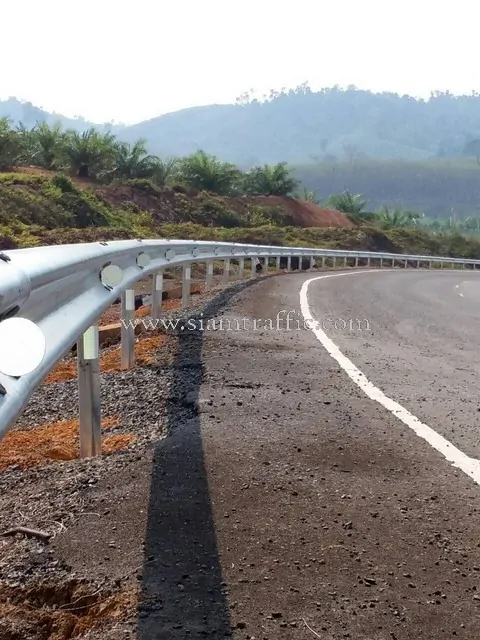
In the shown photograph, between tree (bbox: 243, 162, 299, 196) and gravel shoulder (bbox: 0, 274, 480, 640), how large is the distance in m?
58.0

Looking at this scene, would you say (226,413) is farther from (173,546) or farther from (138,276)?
(138,276)

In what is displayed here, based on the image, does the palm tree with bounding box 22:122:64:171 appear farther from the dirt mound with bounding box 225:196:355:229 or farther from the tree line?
the dirt mound with bounding box 225:196:355:229

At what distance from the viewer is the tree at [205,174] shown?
5712 cm

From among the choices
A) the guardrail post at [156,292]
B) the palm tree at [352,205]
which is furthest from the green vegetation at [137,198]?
the guardrail post at [156,292]

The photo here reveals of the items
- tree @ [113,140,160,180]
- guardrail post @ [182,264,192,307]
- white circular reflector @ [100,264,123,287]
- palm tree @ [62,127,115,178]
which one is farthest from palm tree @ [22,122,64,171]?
white circular reflector @ [100,264,123,287]

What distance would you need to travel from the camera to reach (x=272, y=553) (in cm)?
312

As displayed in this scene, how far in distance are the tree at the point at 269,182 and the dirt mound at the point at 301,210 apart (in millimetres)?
1061

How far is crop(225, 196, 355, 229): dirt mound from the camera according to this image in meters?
57.3

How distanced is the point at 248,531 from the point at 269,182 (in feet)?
199

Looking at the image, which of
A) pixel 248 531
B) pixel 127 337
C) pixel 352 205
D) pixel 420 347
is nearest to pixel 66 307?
pixel 248 531

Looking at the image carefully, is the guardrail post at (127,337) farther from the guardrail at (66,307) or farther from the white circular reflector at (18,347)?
the white circular reflector at (18,347)

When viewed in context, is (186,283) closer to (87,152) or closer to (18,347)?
(18,347)

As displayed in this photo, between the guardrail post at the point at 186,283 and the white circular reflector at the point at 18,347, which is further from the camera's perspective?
the guardrail post at the point at 186,283

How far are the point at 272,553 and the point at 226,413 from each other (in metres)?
2.17
